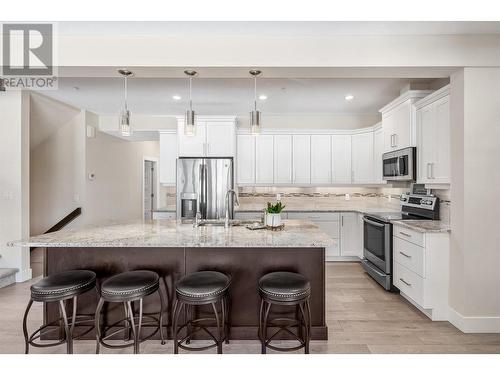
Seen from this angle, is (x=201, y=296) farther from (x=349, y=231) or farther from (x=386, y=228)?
(x=349, y=231)

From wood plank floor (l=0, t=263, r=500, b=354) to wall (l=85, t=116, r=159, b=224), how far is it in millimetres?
1799

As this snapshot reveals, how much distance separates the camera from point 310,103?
4555 mm

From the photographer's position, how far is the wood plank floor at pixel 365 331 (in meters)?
2.24

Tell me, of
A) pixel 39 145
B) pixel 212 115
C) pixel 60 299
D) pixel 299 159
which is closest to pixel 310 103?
pixel 299 159

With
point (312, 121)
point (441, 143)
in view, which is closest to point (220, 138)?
point (312, 121)

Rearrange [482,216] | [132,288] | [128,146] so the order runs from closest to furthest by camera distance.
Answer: [132,288]
[482,216]
[128,146]

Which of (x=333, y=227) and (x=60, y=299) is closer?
(x=60, y=299)

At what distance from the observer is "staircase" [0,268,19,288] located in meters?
3.47

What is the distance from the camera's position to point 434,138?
121 inches

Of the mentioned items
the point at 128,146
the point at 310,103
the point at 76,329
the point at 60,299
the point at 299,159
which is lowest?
the point at 76,329

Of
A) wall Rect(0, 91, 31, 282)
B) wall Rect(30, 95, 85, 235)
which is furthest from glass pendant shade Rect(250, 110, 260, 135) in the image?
wall Rect(30, 95, 85, 235)

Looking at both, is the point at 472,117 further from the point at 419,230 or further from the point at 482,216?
the point at 419,230

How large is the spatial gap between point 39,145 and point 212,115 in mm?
3159
